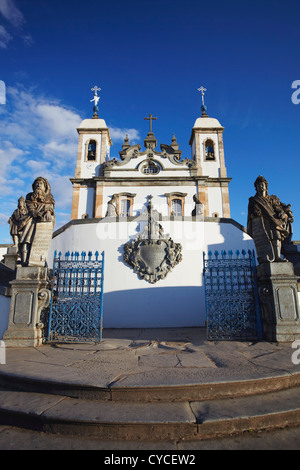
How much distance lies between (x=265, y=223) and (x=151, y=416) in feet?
15.4

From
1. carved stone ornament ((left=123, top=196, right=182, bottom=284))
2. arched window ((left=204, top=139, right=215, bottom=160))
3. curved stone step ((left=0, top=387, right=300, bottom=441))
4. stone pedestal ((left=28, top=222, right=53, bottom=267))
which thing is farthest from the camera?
arched window ((left=204, top=139, right=215, bottom=160))

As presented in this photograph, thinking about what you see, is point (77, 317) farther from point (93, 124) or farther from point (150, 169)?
point (93, 124)

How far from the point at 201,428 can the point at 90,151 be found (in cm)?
2574

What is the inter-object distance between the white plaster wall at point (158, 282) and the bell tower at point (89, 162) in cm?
1362

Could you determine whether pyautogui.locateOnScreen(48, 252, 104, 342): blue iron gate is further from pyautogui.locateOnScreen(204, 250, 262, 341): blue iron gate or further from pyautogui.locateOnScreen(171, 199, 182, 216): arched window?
pyautogui.locateOnScreen(171, 199, 182, 216): arched window

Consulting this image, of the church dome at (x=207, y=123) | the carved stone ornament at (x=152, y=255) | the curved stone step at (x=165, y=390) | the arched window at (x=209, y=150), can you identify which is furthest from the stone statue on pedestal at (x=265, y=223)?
the church dome at (x=207, y=123)

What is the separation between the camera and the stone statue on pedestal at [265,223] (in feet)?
18.0

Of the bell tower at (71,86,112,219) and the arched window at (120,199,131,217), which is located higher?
the bell tower at (71,86,112,219)

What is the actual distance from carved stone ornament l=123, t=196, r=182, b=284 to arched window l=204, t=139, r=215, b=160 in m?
18.6

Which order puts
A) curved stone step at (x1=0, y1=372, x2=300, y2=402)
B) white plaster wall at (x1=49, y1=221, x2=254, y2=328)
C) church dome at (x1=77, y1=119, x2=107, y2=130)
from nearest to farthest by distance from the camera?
curved stone step at (x1=0, y1=372, x2=300, y2=402), white plaster wall at (x1=49, y1=221, x2=254, y2=328), church dome at (x1=77, y1=119, x2=107, y2=130)

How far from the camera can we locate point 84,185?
23.2m

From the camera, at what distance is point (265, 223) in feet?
18.6

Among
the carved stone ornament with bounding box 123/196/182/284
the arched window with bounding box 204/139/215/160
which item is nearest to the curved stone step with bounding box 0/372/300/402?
the carved stone ornament with bounding box 123/196/182/284

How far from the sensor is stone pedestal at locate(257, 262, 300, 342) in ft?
16.1
